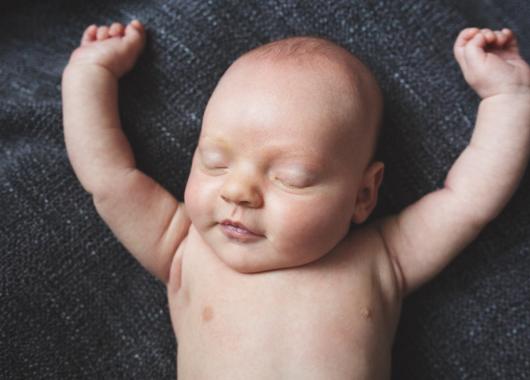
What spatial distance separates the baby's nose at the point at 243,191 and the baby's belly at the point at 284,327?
0.51 ft

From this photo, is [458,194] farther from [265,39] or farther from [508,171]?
[265,39]

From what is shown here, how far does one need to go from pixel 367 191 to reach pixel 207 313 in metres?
0.36

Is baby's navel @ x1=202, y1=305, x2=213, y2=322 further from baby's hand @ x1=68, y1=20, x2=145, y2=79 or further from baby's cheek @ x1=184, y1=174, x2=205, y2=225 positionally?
baby's hand @ x1=68, y1=20, x2=145, y2=79

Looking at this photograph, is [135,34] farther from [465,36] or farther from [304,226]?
[465,36]

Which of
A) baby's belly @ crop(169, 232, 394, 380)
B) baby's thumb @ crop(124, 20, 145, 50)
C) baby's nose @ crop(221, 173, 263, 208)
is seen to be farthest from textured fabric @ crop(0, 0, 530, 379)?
baby's nose @ crop(221, 173, 263, 208)

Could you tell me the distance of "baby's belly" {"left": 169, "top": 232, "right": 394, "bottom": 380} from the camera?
1017 mm

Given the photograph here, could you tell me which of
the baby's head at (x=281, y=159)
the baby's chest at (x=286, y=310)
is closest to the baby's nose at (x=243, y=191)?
the baby's head at (x=281, y=159)

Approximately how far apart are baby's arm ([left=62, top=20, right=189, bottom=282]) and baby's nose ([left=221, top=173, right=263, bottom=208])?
209mm

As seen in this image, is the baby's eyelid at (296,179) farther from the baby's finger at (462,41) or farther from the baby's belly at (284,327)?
the baby's finger at (462,41)

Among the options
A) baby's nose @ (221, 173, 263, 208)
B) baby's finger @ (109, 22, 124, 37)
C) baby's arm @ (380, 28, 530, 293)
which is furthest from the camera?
baby's finger @ (109, 22, 124, 37)

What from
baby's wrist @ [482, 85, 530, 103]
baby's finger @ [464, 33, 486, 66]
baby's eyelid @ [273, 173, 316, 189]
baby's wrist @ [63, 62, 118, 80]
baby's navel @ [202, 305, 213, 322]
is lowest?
baby's navel @ [202, 305, 213, 322]

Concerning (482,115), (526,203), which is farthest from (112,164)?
(526,203)

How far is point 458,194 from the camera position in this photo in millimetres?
1106

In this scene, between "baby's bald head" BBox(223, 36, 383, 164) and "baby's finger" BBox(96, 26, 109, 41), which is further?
"baby's finger" BBox(96, 26, 109, 41)
